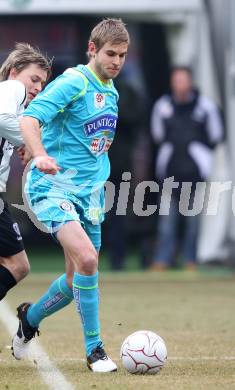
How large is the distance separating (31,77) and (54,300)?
156 centimetres

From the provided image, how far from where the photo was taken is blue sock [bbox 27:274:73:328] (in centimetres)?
799

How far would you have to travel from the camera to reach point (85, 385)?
6930 mm

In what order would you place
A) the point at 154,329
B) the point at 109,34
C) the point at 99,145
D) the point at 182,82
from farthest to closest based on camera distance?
the point at 182,82 → the point at 154,329 → the point at 99,145 → the point at 109,34

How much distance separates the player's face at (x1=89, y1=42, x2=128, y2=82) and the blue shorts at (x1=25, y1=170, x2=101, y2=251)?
85cm

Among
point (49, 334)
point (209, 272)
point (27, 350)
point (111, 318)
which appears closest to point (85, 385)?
point (27, 350)

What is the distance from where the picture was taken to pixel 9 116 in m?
7.52

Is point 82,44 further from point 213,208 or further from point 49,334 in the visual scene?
point 49,334

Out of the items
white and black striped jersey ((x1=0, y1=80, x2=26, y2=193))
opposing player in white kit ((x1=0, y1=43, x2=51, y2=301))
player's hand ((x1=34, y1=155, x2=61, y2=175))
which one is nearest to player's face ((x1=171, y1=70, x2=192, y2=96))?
opposing player in white kit ((x1=0, y1=43, x2=51, y2=301))

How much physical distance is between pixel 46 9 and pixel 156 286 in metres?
4.36

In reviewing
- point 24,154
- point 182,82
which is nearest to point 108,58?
point 24,154

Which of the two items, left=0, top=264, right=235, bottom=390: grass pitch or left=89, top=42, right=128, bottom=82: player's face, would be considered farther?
left=89, top=42, right=128, bottom=82: player's face

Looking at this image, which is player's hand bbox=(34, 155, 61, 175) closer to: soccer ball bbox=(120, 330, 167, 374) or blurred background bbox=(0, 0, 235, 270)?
soccer ball bbox=(120, 330, 167, 374)

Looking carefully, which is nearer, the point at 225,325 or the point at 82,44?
the point at 225,325

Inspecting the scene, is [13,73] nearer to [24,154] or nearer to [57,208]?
[24,154]
